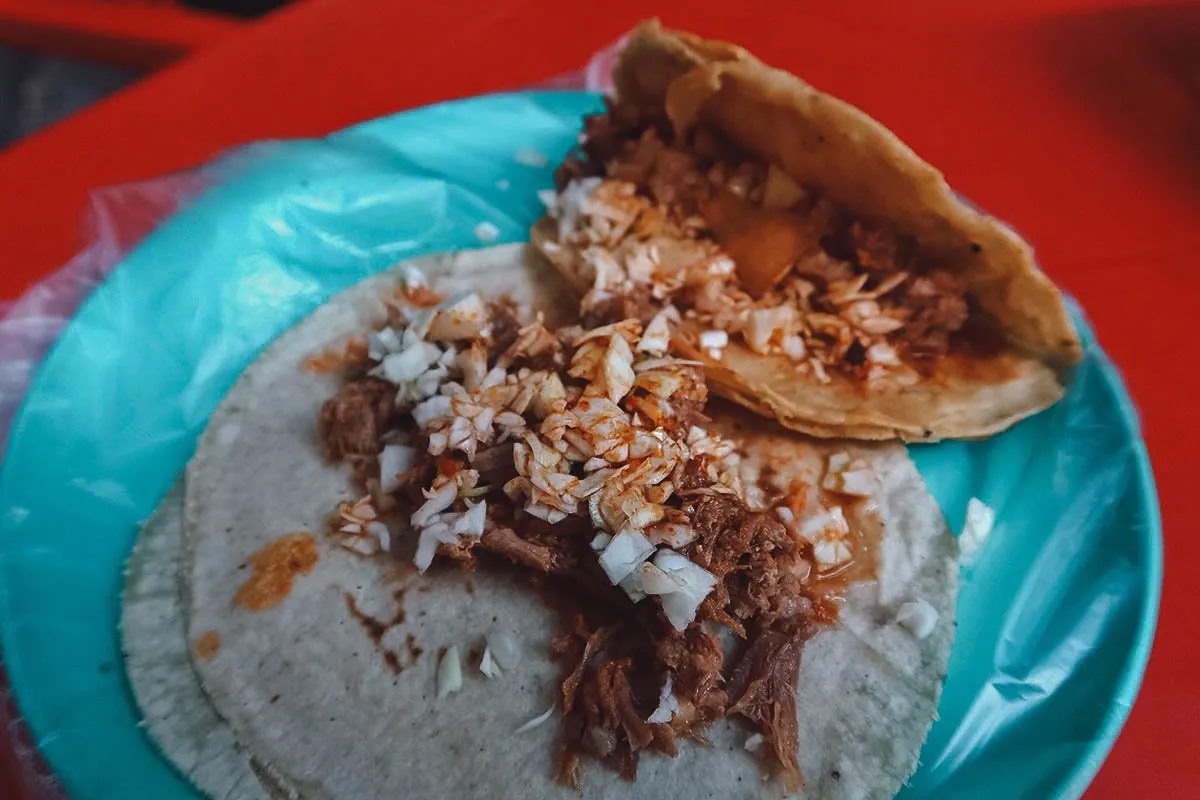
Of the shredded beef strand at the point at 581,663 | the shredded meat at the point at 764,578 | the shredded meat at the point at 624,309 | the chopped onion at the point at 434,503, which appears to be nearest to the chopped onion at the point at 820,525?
the shredded meat at the point at 764,578

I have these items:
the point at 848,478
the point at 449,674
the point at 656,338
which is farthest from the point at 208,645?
the point at 848,478

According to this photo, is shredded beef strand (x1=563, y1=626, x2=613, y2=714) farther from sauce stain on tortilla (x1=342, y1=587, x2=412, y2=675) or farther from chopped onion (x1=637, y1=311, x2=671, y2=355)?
chopped onion (x1=637, y1=311, x2=671, y2=355)

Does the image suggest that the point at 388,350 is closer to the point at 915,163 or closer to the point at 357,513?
the point at 357,513

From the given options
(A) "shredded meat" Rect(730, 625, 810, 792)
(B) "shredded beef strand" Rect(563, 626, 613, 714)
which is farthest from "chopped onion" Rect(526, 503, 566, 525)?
(A) "shredded meat" Rect(730, 625, 810, 792)

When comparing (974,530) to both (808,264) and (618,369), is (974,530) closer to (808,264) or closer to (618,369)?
(808,264)

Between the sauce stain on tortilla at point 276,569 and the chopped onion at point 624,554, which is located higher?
the chopped onion at point 624,554

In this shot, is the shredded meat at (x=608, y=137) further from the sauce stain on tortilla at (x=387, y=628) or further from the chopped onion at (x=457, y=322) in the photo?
Answer: the sauce stain on tortilla at (x=387, y=628)
